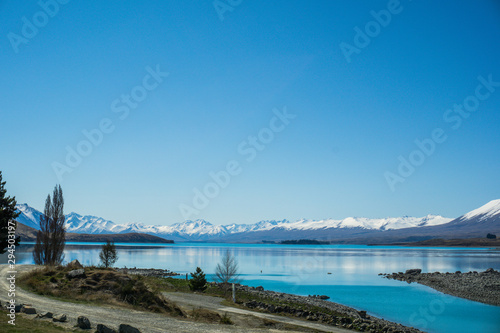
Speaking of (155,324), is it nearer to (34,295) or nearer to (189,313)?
(189,313)

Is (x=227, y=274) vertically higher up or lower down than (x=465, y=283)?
higher up

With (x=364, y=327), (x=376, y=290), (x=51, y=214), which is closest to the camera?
(x=364, y=327)

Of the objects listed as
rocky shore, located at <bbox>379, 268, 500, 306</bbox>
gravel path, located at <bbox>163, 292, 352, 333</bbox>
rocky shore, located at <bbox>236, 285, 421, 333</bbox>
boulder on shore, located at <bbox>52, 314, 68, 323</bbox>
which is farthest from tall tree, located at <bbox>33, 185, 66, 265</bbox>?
rocky shore, located at <bbox>379, 268, 500, 306</bbox>

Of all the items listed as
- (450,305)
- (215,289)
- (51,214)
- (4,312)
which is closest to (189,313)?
(4,312)

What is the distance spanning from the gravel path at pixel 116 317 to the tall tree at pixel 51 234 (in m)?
16.4

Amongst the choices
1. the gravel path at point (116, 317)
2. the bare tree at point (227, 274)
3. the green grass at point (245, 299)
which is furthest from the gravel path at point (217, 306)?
the bare tree at point (227, 274)

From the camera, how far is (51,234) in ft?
137

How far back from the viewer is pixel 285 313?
3309 centimetres

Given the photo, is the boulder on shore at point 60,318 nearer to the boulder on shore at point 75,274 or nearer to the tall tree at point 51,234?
the boulder on shore at point 75,274

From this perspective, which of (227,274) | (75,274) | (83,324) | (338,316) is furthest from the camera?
(227,274)

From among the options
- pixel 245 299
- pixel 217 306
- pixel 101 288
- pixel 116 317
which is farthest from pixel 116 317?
pixel 245 299

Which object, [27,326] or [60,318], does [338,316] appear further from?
[27,326]

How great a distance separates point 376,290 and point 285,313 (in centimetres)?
2992

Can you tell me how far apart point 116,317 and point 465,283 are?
5697cm
